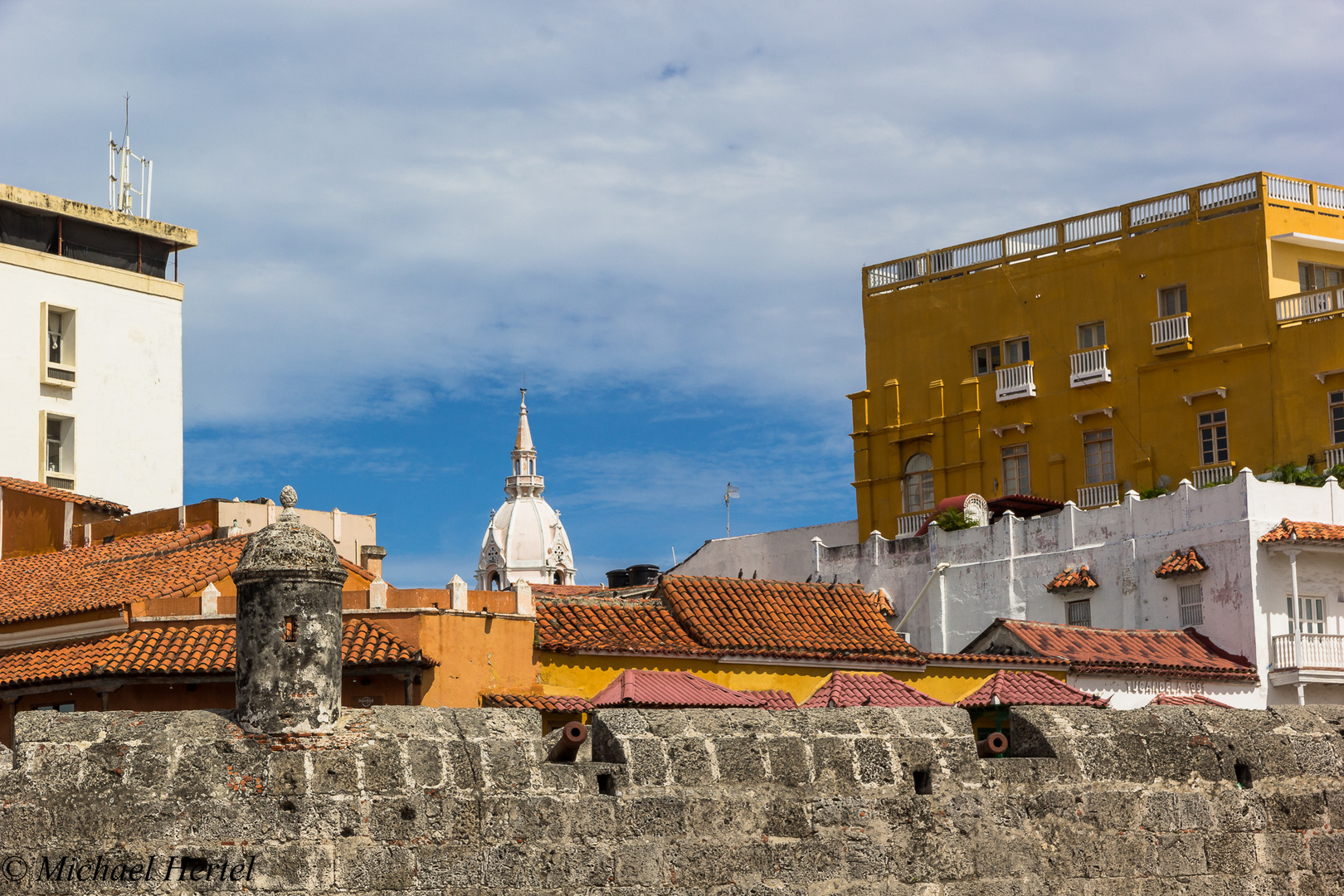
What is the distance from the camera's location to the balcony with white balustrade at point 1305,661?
29.9 meters

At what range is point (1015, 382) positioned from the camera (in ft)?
135

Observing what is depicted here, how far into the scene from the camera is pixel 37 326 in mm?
39938

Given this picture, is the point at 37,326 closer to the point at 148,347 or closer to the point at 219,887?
the point at 148,347

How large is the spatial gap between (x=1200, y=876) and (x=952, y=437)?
3330 centimetres

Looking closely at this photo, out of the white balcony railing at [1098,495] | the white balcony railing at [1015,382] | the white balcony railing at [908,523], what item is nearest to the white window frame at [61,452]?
the white balcony railing at [908,523]

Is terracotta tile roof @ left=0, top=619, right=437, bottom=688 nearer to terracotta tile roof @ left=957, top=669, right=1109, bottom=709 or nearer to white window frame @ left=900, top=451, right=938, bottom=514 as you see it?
terracotta tile roof @ left=957, top=669, right=1109, bottom=709

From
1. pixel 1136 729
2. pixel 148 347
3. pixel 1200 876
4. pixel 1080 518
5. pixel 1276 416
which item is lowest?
pixel 1200 876

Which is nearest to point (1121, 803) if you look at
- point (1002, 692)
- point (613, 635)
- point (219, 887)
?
point (219, 887)

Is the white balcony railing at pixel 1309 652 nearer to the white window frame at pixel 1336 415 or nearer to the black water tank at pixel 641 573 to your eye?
the white window frame at pixel 1336 415

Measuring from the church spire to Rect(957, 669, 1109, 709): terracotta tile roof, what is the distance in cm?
6105

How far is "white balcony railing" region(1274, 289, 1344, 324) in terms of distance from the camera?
35.7 metres

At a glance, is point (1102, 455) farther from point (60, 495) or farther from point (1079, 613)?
point (60, 495)

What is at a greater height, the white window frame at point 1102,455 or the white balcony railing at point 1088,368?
the white balcony railing at point 1088,368

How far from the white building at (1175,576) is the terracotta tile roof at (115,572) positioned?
1455 centimetres
